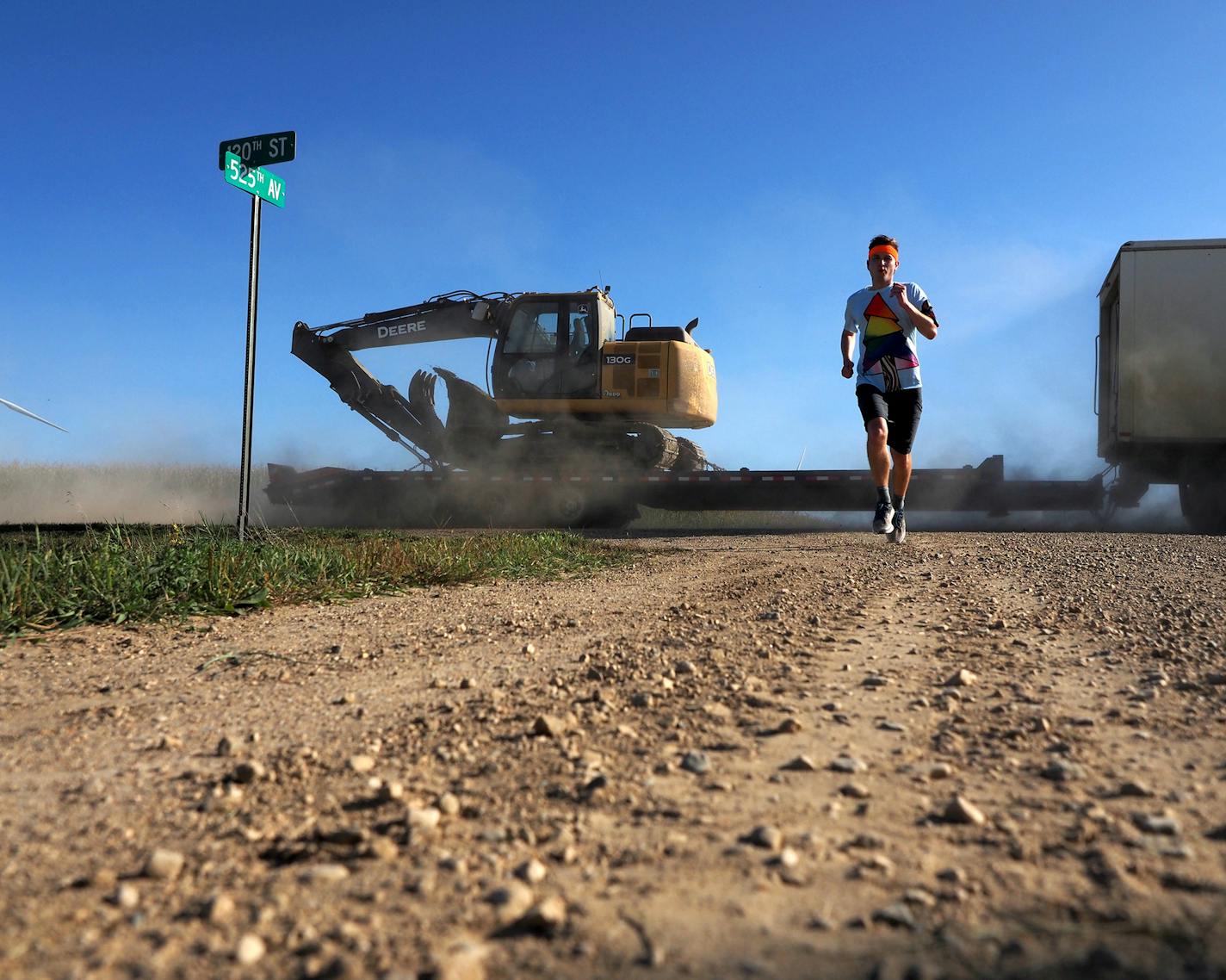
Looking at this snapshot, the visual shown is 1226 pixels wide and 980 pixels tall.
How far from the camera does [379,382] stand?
16.5 metres

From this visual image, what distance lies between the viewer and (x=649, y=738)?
1801 millimetres

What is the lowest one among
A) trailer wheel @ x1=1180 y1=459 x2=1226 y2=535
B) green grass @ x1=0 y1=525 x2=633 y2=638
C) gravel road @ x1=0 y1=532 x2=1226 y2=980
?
gravel road @ x1=0 y1=532 x2=1226 y2=980

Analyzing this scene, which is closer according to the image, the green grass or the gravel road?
the gravel road

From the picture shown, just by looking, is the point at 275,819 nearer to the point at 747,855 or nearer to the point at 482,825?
the point at 482,825

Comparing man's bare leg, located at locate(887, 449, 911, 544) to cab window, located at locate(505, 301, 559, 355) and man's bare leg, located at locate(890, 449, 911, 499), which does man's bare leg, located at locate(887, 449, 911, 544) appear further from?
cab window, located at locate(505, 301, 559, 355)

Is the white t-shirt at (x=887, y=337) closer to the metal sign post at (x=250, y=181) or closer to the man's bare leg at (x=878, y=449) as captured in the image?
the man's bare leg at (x=878, y=449)

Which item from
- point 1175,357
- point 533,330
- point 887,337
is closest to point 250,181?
point 887,337

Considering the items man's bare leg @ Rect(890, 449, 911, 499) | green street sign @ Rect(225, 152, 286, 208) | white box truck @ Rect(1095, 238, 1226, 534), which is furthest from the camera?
white box truck @ Rect(1095, 238, 1226, 534)

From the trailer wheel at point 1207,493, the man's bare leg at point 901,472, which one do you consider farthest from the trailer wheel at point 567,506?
the trailer wheel at point 1207,493

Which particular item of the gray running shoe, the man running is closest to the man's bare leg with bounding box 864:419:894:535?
the man running

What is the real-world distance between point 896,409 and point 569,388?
7716 mm

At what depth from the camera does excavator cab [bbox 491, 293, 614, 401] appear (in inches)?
550

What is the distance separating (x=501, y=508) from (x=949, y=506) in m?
7.27

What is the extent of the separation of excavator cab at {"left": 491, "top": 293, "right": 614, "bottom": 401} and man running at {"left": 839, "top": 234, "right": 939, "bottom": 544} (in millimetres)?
7416
